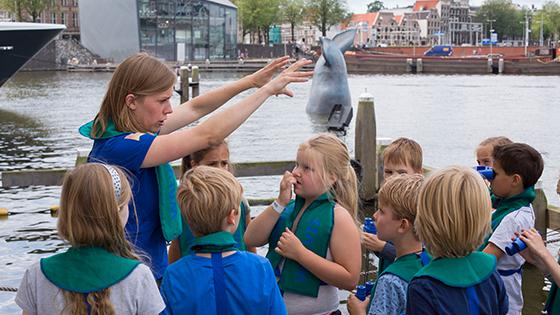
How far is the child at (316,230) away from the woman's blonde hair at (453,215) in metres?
0.71

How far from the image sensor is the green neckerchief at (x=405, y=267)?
3168 mm

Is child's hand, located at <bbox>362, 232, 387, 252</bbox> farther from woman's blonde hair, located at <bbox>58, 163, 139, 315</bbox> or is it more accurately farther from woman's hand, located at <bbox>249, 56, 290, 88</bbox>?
woman's blonde hair, located at <bbox>58, 163, 139, 315</bbox>

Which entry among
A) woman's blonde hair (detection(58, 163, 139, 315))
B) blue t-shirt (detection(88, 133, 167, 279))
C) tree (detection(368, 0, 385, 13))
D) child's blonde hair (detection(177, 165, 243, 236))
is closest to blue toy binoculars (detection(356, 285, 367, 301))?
child's blonde hair (detection(177, 165, 243, 236))

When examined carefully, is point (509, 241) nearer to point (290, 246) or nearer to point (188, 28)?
point (290, 246)

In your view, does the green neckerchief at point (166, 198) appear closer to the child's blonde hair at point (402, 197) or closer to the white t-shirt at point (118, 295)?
the white t-shirt at point (118, 295)

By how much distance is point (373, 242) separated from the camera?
3.81 meters

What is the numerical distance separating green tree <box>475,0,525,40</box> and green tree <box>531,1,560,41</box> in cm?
1397

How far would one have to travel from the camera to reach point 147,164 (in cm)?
326

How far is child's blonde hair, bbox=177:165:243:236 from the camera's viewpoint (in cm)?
292

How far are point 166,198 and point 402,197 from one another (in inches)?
37.8

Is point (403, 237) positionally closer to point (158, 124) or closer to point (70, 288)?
point (158, 124)

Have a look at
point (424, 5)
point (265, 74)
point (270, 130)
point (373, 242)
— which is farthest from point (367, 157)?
point (424, 5)

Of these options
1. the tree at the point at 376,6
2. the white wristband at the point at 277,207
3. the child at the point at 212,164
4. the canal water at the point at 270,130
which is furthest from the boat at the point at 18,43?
the tree at the point at 376,6

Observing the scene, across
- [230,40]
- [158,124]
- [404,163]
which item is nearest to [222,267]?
[158,124]
